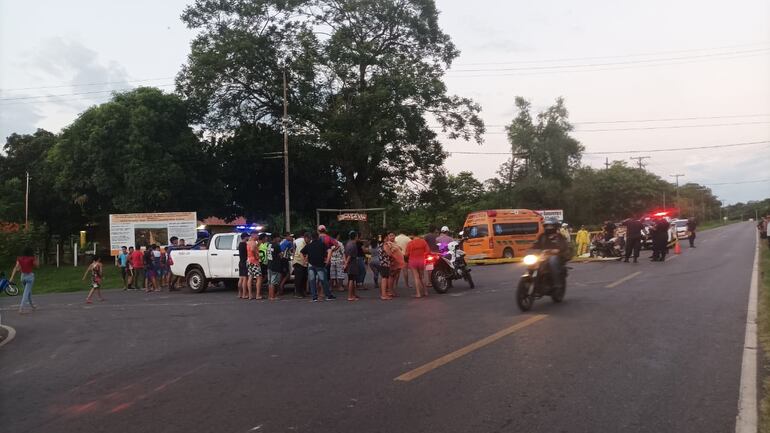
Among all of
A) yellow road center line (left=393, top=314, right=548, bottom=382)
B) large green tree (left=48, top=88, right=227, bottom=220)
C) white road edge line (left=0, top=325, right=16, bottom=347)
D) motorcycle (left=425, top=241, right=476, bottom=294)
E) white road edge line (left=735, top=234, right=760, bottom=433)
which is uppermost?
large green tree (left=48, top=88, right=227, bottom=220)

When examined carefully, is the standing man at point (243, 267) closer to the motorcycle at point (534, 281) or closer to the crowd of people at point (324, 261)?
the crowd of people at point (324, 261)

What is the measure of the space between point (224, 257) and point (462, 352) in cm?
1177

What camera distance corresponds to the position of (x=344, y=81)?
3394cm

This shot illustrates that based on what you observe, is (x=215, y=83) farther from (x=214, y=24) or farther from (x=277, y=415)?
(x=277, y=415)

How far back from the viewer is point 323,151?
34.8m

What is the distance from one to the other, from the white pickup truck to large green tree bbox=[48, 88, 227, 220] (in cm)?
1485

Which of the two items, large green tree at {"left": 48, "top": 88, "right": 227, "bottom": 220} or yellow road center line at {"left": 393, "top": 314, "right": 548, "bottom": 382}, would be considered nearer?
yellow road center line at {"left": 393, "top": 314, "right": 548, "bottom": 382}

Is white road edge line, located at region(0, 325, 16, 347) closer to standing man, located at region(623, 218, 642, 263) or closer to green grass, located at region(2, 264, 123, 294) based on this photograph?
green grass, located at region(2, 264, 123, 294)

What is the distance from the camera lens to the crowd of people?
13.7 m

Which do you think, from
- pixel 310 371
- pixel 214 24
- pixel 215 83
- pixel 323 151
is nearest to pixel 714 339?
pixel 310 371

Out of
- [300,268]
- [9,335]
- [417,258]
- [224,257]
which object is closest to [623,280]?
[417,258]

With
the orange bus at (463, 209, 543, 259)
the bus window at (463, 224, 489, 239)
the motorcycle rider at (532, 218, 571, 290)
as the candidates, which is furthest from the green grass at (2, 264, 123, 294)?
the motorcycle rider at (532, 218, 571, 290)

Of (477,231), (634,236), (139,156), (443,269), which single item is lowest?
(443,269)

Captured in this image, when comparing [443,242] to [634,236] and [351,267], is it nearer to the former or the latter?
[351,267]
